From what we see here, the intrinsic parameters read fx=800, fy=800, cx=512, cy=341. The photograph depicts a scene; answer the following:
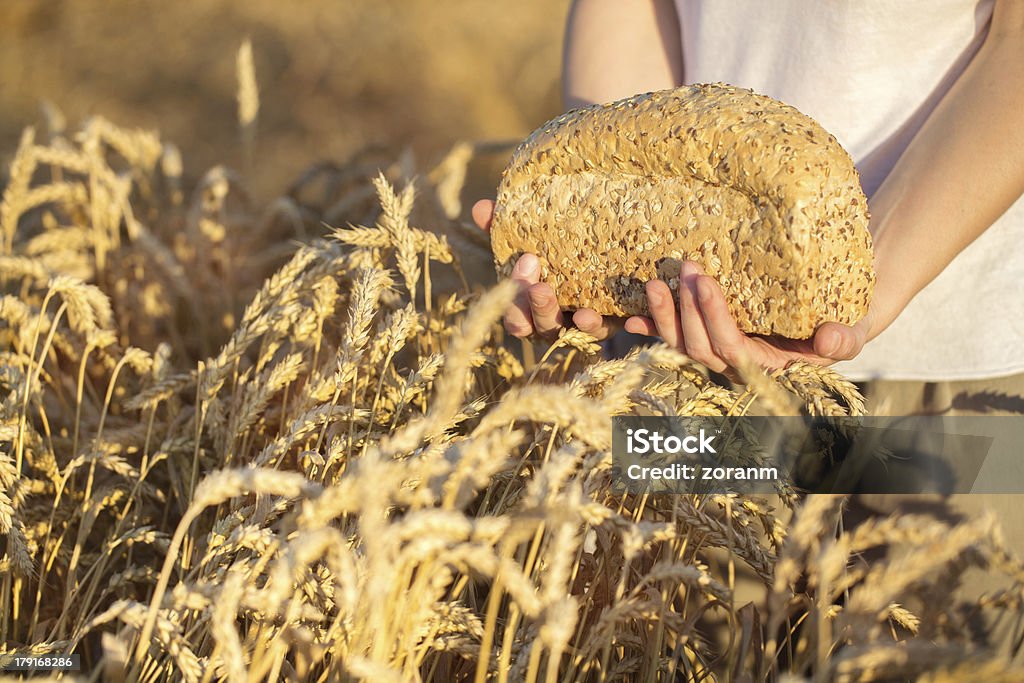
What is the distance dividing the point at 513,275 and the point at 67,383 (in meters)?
1.25

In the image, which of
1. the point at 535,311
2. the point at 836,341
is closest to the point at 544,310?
the point at 535,311

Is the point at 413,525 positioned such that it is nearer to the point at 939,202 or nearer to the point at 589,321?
the point at 589,321

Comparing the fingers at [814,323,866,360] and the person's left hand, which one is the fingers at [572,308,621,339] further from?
the fingers at [814,323,866,360]

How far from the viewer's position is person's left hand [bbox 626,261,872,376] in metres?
1.12

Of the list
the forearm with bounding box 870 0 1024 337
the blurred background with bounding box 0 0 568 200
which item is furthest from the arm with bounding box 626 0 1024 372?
the blurred background with bounding box 0 0 568 200

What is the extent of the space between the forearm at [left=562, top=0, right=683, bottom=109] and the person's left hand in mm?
674

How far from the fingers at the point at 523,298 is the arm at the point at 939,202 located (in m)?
0.22

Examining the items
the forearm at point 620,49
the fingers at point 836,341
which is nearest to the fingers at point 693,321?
the fingers at point 836,341

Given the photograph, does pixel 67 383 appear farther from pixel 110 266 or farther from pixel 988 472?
pixel 988 472

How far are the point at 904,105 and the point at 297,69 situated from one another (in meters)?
5.71

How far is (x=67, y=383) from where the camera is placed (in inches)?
76.2

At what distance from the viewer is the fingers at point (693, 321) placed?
1.16 meters

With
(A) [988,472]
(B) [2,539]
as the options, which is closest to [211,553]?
(B) [2,539]

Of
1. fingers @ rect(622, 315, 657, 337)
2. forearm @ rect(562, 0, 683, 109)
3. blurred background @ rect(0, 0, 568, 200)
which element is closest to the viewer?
fingers @ rect(622, 315, 657, 337)
